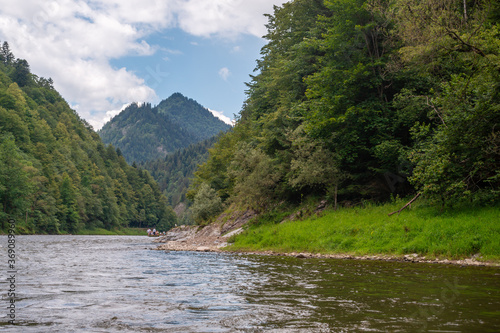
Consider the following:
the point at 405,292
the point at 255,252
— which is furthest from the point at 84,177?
the point at 405,292

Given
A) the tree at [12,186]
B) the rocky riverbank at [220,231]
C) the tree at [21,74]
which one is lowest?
the rocky riverbank at [220,231]

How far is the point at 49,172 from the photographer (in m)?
120

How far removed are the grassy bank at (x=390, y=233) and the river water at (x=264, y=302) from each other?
318 cm

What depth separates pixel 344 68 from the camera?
33.0 metres

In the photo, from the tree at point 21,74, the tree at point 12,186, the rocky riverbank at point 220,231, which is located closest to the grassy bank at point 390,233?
the rocky riverbank at point 220,231

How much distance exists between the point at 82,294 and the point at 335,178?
24.4 metres

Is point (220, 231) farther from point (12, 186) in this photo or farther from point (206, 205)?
point (12, 186)

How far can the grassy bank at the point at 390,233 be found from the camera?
18.2 m

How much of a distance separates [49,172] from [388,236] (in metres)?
122

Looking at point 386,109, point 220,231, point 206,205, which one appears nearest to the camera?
point 386,109

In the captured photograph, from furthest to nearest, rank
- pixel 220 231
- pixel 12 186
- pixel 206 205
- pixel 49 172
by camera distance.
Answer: pixel 49 172
pixel 12 186
pixel 206 205
pixel 220 231

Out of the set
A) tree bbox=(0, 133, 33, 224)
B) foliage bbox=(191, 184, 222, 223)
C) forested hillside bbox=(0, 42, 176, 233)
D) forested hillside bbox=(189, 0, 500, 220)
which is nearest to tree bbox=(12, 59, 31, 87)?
forested hillside bbox=(0, 42, 176, 233)

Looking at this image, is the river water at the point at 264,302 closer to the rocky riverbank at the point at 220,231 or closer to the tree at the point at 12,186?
the rocky riverbank at the point at 220,231

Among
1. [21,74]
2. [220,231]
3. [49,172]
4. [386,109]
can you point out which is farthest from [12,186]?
[21,74]
